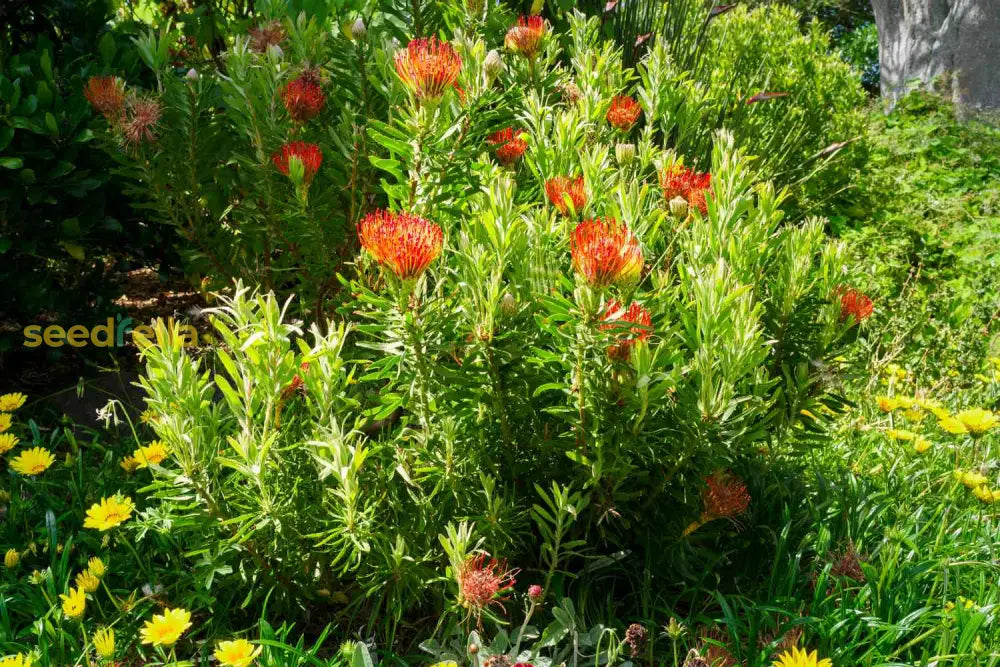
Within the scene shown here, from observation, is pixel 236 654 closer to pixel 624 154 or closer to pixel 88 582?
pixel 88 582

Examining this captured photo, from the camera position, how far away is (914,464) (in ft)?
9.77

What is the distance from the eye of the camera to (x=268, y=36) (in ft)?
8.44

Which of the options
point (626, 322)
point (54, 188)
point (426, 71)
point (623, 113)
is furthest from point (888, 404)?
point (54, 188)

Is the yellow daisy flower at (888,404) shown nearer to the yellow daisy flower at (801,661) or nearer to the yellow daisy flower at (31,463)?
the yellow daisy flower at (801,661)

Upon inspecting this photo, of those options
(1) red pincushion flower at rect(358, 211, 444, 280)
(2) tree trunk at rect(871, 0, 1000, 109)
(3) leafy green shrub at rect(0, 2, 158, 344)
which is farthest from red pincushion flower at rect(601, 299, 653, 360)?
(2) tree trunk at rect(871, 0, 1000, 109)

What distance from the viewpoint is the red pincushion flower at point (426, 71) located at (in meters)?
1.53

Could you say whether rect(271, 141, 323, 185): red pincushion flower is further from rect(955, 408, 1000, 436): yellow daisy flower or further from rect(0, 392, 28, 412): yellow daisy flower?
rect(955, 408, 1000, 436): yellow daisy flower

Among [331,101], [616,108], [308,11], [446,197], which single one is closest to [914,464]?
[616,108]

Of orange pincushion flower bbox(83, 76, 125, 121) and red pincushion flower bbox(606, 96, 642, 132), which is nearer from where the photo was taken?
orange pincushion flower bbox(83, 76, 125, 121)

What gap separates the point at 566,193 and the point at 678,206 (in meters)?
0.41

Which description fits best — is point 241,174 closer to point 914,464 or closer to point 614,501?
point 614,501

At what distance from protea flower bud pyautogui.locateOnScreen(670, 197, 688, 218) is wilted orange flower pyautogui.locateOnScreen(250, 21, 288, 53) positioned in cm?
140

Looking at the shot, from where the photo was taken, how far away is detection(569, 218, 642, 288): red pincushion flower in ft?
4.33

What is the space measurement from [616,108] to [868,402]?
81.9 inches
